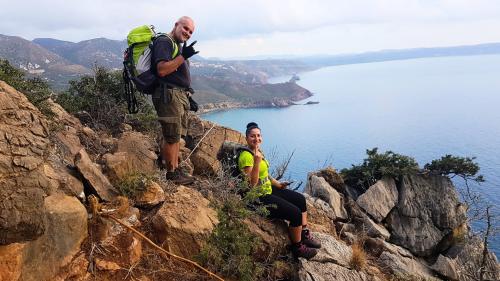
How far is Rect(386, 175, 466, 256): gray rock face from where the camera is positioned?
1185cm

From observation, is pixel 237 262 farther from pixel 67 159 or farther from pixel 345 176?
pixel 345 176

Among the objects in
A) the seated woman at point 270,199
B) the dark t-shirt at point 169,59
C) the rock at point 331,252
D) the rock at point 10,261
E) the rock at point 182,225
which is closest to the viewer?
the rock at point 10,261

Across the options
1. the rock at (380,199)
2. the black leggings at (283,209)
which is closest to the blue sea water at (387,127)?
the rock at (380,199)

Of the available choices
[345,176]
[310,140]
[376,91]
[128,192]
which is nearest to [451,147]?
[310,140]

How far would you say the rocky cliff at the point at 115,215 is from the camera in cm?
346

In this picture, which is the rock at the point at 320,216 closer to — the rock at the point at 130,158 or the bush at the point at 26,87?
the rock at the point at 130,158

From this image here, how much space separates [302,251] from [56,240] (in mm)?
3205

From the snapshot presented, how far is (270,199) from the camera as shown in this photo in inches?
227

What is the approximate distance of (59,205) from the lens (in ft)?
13.5

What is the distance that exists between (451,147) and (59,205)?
58826mm

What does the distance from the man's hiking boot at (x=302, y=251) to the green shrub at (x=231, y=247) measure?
87 centimetres

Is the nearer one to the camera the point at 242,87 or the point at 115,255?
the point at 115,255

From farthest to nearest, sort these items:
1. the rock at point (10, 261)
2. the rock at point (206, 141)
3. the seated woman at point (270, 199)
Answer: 1. the rock at point (206, 141)
2. the seated woman at point (270, 199)
3. the rock at point (10, 261)

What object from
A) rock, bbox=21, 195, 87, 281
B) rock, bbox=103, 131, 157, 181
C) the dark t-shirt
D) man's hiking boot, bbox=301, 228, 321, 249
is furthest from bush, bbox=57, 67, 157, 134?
rock, bbox=21, 195, 87, 281
